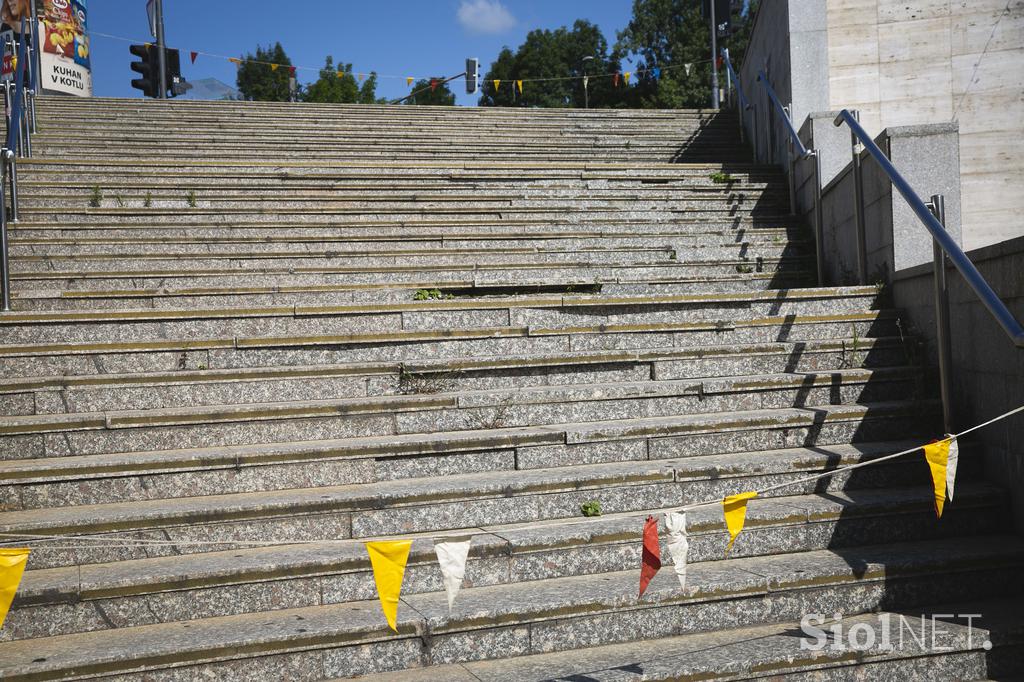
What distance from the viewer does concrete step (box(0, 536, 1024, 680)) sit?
371 cm

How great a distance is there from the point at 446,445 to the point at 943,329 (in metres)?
2.98

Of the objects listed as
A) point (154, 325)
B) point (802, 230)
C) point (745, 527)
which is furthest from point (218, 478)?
point (802, 230)

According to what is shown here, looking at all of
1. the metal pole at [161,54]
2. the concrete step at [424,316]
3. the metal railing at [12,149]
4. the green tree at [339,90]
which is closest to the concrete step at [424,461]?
the concrete step at [424,316]

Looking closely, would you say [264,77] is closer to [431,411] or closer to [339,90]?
[339,90]

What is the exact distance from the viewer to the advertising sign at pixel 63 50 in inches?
884

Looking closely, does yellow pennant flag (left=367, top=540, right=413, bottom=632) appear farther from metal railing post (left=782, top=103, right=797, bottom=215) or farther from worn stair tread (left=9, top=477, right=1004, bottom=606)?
metal railing post (left=782, top=103, right=797, bottom=215)

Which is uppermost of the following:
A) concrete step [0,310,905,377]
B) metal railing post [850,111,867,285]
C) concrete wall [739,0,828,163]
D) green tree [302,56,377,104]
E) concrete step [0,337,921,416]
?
green tree [302,56,377,104]

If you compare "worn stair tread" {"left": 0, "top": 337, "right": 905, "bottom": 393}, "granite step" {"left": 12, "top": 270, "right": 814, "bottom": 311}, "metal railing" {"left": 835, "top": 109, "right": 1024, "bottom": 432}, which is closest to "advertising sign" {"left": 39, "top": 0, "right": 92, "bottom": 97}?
"granite step" {"left": 12, "top": 270, "right": 814, "bottom": 311}

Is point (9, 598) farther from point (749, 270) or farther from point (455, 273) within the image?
point (749, 270)

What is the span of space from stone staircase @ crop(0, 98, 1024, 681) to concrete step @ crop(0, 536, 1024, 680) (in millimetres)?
15

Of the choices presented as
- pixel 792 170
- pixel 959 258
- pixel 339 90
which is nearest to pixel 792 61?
pixel 792 170

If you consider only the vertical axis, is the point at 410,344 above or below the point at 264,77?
below

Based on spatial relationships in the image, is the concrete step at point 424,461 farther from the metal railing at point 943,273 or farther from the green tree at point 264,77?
the green tree at point 264,77

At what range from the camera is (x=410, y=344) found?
249 inches
